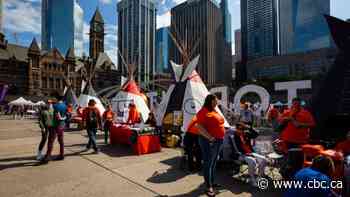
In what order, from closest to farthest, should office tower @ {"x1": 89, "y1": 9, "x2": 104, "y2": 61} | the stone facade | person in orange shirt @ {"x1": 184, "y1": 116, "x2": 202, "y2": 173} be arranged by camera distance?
1. person in orange shirt @ {"x1": 184, "y1": 116, "x2": 202, "y2": 173}
2. the stone facade
3. office tower @ {"x1": 89, "y1": 9, "x2": 104, "y2": 61}

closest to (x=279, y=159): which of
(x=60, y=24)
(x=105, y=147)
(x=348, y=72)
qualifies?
(x=348, y=72)

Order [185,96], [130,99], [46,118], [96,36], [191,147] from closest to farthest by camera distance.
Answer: [191,147]
[46,118]
[185,96]
[130,99]
[96,36]

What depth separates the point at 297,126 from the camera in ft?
16.6

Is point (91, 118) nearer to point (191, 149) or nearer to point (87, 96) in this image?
point (191, 149)

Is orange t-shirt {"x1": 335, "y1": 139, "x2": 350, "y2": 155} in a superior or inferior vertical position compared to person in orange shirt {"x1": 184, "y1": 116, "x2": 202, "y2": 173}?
superior

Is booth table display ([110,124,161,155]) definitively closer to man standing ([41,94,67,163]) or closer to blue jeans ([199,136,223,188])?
man standing ([41,94,67,163])

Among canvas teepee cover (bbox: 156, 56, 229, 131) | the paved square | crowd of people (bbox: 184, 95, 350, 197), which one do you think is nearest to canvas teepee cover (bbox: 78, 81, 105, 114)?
canvas teepee cover (bbox: 156, 56, 229, 131)

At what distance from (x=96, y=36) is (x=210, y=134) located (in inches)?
3617

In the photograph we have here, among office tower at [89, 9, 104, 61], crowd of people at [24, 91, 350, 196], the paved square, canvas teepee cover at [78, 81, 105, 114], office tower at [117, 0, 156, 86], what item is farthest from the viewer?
office tower at [89, 9, 104, 61]

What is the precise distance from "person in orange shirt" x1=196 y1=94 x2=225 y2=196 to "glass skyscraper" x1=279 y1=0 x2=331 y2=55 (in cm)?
10523

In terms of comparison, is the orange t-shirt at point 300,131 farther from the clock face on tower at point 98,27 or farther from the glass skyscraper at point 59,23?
the glass skyscraper at point 59,23

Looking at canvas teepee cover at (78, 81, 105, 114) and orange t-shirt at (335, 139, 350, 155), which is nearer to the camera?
orange t-shirt at (335, 139, 350, 155)

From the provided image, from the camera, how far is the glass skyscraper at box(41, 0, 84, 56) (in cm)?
12412

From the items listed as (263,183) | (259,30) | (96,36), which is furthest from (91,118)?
(259,30)
